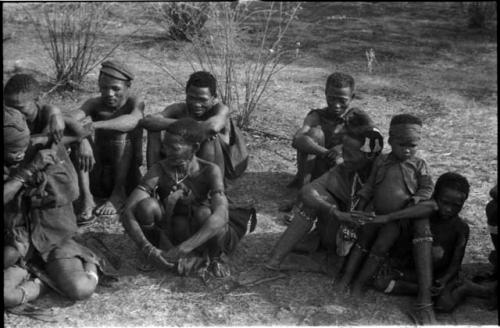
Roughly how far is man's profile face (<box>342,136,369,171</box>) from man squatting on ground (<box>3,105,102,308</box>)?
165 centimetres

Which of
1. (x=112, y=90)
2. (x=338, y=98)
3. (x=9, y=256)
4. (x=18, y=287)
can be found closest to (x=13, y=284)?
(x=18, y=287)

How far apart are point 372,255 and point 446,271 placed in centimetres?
44

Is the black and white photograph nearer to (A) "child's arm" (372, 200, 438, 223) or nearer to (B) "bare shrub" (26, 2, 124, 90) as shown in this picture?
(A) "child's arm" (372, 200, 438, 223)

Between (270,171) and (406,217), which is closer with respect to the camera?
(406,217)

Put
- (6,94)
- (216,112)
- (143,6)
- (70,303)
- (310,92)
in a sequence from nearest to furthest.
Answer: (70,303) < (6,94) < (216,112) < (310,92) < (143,6)

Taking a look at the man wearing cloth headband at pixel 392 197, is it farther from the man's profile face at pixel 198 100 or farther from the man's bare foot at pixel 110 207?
the man's bare foot at pixel 110 207

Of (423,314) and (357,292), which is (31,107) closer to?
(357,292)

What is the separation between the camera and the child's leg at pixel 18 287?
13.4 feet

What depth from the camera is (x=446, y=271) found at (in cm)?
440

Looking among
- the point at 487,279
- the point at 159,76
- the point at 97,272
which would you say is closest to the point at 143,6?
the point at 159,76

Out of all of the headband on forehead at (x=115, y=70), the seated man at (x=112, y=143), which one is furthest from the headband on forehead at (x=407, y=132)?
the headband on forehead at (x=115, y=70)

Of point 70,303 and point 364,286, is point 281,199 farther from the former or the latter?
point 70,303

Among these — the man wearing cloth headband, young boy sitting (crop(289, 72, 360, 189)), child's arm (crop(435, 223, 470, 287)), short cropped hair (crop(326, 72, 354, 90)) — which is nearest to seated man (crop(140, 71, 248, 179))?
young boy sitting (crop(289, 72, 360, 189))

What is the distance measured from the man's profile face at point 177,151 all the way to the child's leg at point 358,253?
1.15 meters
